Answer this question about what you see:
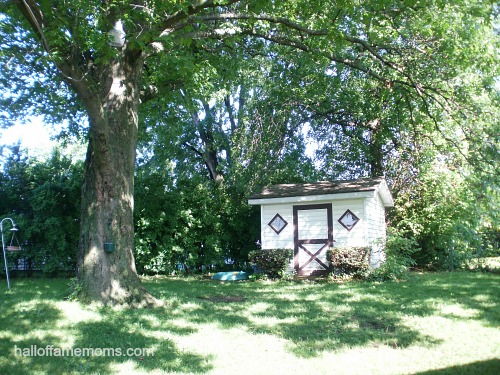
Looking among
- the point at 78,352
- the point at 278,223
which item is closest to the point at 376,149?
the point at 278,223

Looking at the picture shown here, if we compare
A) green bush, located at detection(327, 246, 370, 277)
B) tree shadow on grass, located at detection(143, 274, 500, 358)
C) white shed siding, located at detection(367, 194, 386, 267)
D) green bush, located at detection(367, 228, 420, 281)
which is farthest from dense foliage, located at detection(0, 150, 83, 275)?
green bush, located at detection(367, 228, 420, 281)

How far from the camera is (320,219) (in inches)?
578

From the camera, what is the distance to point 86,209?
8.41m

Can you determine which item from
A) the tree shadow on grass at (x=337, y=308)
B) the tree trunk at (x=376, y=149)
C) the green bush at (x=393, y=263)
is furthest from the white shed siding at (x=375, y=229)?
the tree trunk at (x=376, y=149)

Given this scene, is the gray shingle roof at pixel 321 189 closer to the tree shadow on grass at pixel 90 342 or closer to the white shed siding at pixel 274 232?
the white shed siding at pixel 274 232

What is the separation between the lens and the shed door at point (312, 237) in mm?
14414

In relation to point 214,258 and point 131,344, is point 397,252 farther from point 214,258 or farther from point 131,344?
point 131,344

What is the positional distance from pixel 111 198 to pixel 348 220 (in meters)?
8.41

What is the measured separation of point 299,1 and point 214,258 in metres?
10.2

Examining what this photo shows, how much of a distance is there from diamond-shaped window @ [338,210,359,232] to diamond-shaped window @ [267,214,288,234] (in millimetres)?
1964

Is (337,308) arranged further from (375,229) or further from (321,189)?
(375,229)

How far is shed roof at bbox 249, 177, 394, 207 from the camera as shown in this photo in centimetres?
1414

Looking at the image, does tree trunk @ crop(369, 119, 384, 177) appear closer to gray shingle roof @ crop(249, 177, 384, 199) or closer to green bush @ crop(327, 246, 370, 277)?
gray shingle roof @ crop(249, 177, 384, 199)

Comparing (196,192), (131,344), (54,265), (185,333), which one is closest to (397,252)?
Answer: (196,192)
